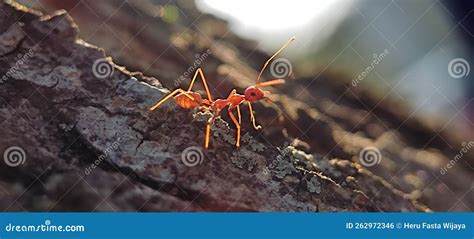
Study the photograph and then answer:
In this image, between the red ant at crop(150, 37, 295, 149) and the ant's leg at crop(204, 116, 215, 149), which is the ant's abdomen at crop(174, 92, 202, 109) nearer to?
the red ant at crop(150, 37, 295, 149)

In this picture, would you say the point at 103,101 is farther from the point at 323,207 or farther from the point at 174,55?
the point at 323,207

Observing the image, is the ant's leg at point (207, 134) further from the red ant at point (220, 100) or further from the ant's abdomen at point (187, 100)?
the ant's abdomen at point (187, 100)

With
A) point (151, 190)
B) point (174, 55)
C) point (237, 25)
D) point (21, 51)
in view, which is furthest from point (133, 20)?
point (151, 190)

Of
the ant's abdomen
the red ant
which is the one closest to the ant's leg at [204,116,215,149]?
the red ant

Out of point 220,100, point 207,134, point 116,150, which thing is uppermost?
point 220,100

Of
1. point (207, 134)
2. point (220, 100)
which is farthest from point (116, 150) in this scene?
point (220, 100)

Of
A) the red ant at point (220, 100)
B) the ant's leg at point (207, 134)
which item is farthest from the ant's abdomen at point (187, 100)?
the ant's leg at point (207, 134)

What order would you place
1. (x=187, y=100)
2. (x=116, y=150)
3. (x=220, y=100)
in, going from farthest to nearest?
(x=220, y=100)
(x=187, y=100)
(x=116, y=150)

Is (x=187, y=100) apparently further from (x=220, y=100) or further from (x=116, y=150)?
(x=116, y=150)
